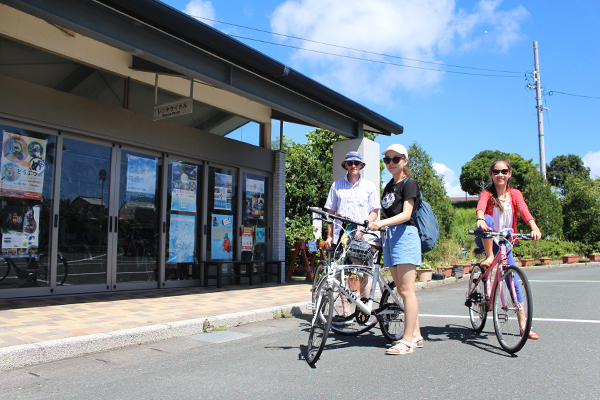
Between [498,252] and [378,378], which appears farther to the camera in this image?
[498,252]

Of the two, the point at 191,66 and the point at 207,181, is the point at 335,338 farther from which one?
the point at 207,181

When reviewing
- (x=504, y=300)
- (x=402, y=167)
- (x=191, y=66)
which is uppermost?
(x=191, y=66)

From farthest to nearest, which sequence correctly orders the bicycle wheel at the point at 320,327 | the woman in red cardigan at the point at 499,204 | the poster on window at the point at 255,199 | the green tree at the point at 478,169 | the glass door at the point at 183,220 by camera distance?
the green tree at the point at 478,169
the poster on window at the point at 255,199
the glass door at the point at 183,220
the woman in red cardigan at the point at 499,204
the bicycle wheel at the point at 320,327

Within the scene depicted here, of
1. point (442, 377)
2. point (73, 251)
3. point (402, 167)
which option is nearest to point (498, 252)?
point (402, 167)

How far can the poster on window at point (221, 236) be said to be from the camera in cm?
986

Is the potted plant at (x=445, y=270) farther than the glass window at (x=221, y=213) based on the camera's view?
Yes

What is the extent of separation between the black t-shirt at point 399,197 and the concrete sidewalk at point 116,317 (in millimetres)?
2576

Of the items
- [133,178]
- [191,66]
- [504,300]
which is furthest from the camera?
[133,178]

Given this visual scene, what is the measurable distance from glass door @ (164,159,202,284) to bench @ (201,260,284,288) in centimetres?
29

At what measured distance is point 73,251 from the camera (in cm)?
739

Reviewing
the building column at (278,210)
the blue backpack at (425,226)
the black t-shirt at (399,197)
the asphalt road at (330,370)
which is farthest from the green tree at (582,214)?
the black t-shirt at (399,197)

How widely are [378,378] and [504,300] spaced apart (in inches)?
64.4

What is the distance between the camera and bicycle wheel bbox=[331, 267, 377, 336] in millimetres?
4379

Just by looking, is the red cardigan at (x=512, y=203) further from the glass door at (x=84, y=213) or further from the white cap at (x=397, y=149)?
the glass door at (x=84, y=213)
